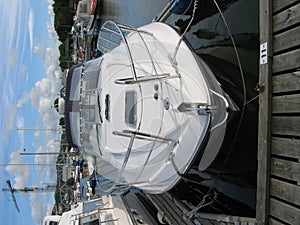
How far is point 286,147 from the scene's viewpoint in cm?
325

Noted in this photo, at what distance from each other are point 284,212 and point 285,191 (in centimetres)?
20

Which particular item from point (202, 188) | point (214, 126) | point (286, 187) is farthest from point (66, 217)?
point (286, 187)

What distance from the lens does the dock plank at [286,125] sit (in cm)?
313

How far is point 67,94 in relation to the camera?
6645 mm

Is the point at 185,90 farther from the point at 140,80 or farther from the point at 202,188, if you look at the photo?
the point at 202,188

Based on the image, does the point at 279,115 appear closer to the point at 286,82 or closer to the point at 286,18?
the point at 286,82

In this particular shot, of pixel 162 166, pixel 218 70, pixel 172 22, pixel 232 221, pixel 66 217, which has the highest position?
pixel 172 22

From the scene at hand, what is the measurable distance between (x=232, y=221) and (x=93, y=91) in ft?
10.7

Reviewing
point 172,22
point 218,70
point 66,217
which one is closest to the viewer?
point 218,70

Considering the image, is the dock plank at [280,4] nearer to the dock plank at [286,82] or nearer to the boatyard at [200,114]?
the boatyard at [200,114]

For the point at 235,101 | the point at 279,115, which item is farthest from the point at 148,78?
the point at 279,115

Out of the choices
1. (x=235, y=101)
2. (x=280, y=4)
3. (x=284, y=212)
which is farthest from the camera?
(x=235, y=101)

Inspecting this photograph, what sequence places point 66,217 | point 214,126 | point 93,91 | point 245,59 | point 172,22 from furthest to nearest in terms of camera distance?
point 66,217, point 172,22, point 93,91, point 245,59, point 214,126

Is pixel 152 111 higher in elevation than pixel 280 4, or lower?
lower
